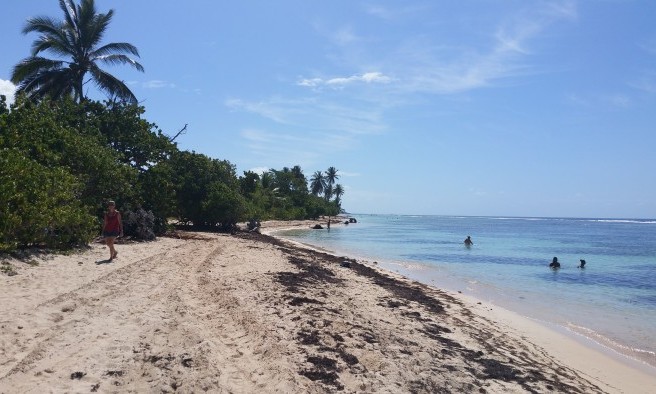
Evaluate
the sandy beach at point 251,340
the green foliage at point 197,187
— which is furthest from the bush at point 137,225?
the green foliage at point 197,187

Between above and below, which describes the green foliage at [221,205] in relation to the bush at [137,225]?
above

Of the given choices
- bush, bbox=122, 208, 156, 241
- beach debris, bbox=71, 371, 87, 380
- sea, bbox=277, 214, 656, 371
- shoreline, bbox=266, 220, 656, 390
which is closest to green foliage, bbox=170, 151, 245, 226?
bush, bbox=122, 208, 156, 241

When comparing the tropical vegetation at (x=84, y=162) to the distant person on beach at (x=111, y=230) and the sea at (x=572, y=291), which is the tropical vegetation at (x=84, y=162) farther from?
the sea at (x=572, y=291)

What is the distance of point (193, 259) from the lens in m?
13.4

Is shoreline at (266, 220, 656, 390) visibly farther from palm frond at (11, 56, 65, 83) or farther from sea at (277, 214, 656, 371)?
palm frond at (11, 56, 65, 83)

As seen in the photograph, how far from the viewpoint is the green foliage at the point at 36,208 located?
9.15 m

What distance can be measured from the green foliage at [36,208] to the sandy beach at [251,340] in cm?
72

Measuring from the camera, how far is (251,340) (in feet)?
20.4

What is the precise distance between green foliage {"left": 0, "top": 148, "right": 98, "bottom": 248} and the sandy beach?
2.36 feet

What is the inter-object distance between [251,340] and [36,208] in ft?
22.5

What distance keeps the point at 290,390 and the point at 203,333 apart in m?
1.89

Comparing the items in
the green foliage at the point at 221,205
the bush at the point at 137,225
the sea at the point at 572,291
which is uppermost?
the green foliage at the point at 221,205

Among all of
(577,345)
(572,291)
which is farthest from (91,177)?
(572,291)

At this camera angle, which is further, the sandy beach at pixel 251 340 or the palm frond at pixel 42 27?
the palm frond at pixel 42 27
